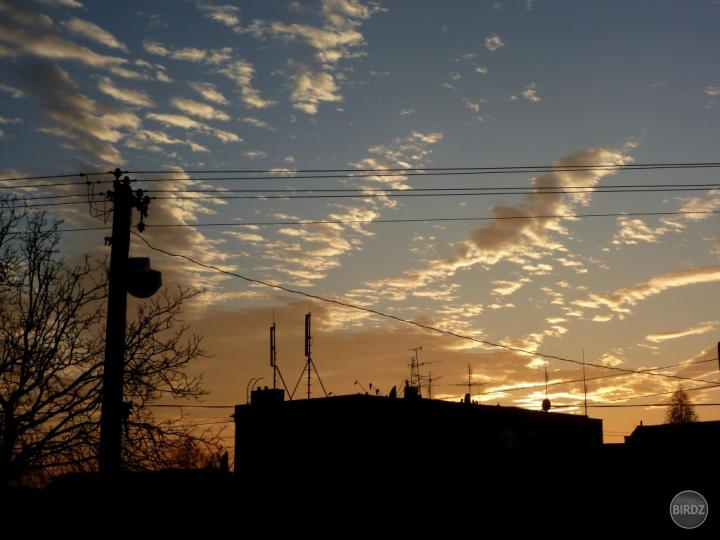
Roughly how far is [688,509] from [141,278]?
1031 inches

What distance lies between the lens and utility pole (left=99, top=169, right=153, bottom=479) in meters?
14.5

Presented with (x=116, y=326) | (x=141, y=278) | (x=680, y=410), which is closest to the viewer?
(x=116, y=326)

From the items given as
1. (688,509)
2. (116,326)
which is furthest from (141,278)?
(688,509)

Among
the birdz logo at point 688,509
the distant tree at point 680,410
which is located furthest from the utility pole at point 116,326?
the distant tree at point 680,410

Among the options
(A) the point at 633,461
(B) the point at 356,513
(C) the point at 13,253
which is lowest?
(B) the point at 356,513

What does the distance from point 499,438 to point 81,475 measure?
1423 inches

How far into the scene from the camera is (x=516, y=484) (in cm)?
4984

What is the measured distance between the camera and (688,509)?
32.3m

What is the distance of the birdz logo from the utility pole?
2495 cm

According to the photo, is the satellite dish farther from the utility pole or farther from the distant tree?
the distant tree

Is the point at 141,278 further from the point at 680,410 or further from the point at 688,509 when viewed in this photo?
the point at 680,410

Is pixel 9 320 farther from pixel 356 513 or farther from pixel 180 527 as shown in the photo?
pixel 356 513

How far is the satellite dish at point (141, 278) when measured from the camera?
15414 millimetres

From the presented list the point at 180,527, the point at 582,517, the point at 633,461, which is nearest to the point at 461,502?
the point at 582,517
